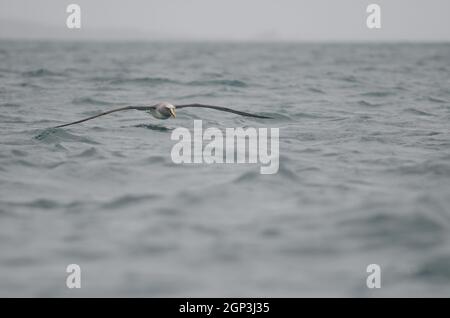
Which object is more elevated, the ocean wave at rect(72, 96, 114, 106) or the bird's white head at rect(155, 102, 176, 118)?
the ocean wave at rect(72, 96, 114, 106)

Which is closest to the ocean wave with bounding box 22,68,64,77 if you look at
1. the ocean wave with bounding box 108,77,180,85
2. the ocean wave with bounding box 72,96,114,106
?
the ocean wave with bounding box 108,77,180,85

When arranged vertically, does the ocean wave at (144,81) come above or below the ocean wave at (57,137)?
above

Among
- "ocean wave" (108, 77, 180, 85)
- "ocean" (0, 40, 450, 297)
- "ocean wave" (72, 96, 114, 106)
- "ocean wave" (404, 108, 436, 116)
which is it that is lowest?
"ocean" (0, 40, 450, 297)

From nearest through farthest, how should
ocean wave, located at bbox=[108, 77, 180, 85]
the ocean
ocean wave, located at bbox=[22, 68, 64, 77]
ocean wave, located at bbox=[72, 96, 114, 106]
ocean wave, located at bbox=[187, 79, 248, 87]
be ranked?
the ocean
ocean wave, located at bbox=[72, 96, 114, 106]
ocean wave, located at bbox=[187, 79, 248, 87]
ocean wave, located at bbox=[108, 77, 180, 85]
ocean wave, located at bbox=[22, 68, 64, 77]

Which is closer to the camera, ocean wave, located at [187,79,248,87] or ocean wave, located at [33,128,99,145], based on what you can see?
ocean wave, located at [33,128,99,145]

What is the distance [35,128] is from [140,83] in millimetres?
14052

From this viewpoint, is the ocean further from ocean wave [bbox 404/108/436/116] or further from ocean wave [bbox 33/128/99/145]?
ocean wave [bbox 404/108/436/116]

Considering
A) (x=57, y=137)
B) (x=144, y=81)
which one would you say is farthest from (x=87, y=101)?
(x=144, y=81)

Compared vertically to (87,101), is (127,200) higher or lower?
lower

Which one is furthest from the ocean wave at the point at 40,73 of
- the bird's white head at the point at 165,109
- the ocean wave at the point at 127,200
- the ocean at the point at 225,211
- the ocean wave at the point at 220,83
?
the ocean wave at the point at 127,200

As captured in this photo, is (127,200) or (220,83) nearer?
(127,200)

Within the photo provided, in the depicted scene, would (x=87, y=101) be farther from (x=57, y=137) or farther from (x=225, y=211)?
(x=225, y=211)

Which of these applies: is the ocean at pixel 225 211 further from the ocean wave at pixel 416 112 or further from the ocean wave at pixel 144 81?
the ocean wave at pixel 144 81

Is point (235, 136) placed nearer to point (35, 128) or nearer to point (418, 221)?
point (35, 128)
